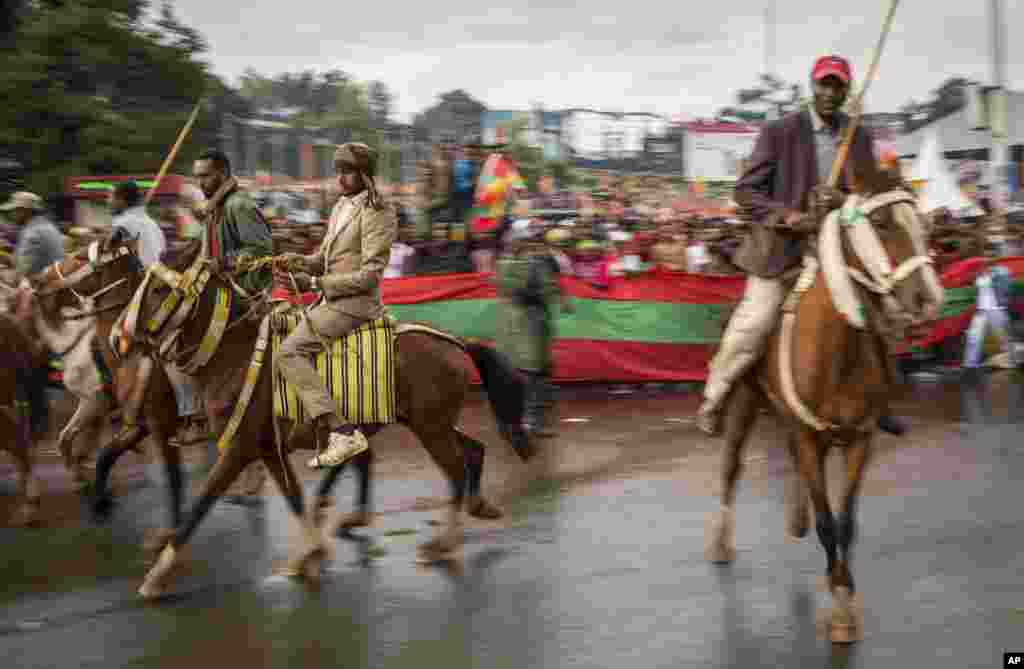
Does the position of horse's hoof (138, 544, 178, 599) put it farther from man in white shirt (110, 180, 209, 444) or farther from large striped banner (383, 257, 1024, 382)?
large striped banner (383, 257, 1024, 382)

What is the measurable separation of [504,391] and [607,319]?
6.39 metres

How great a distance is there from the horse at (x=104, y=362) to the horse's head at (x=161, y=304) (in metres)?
0.84

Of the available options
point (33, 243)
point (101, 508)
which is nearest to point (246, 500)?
point (101, 508)

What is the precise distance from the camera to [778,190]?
22.7 ft

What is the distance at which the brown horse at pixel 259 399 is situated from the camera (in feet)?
22.8

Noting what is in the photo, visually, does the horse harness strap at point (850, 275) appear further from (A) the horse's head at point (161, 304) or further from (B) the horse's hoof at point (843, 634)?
(A) the horse's head at point (161, 304)

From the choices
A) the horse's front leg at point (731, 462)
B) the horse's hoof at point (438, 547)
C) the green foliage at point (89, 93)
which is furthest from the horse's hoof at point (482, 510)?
the green foliage at point (89, 93)

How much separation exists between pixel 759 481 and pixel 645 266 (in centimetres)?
728

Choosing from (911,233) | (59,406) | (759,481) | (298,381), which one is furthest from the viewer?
(59,406)

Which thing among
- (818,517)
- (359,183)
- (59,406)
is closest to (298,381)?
(359,183)

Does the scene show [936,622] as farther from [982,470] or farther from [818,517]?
[982,470]

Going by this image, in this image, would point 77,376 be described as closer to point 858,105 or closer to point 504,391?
point 504,391

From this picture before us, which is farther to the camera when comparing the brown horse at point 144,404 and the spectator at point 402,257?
the spectator at point 402,257

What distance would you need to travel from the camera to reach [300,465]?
10648 mm
